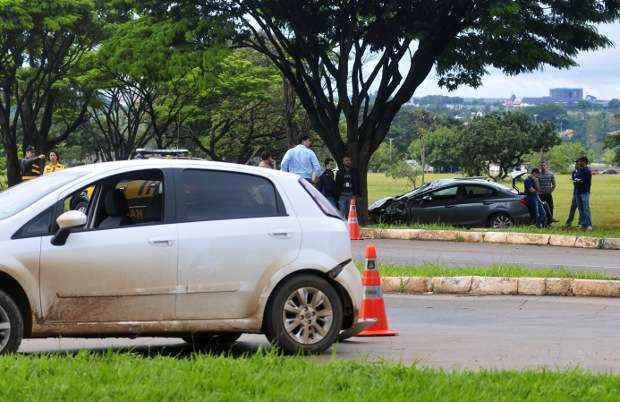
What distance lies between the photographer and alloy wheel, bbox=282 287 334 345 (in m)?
9.19

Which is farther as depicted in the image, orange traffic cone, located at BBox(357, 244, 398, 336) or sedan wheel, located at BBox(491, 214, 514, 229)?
sedan wheel, located at BBox(491, 214, 514, 229)

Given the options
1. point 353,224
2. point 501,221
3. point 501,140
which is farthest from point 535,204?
point 501,140

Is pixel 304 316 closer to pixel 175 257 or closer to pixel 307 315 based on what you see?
pixel 307 315

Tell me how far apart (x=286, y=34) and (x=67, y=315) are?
21.6 metres

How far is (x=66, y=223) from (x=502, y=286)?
7.65m

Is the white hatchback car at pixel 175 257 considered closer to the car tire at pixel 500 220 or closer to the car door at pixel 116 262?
the car door at pixel 116 262

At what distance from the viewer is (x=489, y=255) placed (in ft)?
64.7

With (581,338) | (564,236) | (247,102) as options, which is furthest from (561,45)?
(247,102)

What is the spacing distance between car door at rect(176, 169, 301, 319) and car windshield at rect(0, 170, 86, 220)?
2.75 feet

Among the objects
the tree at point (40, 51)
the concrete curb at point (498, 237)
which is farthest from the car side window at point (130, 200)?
the tree at point (40, 51)

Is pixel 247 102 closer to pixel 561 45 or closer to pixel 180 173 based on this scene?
pixel 561 45

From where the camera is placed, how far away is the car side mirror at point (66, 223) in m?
8.36

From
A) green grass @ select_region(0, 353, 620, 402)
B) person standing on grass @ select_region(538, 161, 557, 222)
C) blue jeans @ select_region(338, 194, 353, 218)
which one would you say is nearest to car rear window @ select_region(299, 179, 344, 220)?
green grass @ select_region(0, 353, 620, 402)

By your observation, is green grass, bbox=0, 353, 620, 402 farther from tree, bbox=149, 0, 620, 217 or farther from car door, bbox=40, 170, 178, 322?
tree, bbox=149, 0, 620, 217
